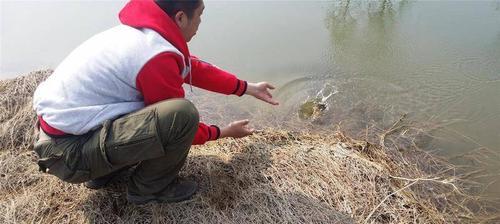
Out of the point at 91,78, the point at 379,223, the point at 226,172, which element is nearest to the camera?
the point at 91,78

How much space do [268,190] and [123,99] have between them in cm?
100

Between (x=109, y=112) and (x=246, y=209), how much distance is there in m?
0.93

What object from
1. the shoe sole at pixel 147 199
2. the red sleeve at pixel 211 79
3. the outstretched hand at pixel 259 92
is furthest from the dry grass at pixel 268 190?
the red sleeve at pixel 211 79

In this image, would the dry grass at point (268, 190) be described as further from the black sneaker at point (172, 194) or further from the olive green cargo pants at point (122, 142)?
the olive green cargo pants at point (122, 142)

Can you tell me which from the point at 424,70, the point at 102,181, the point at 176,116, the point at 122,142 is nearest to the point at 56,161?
the point at 122,142

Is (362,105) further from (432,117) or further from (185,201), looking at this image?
(185,201)

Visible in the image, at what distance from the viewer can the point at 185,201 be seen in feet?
7.53

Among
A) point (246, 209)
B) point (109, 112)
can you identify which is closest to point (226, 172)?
point (246, 209)

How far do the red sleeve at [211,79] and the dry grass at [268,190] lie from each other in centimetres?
50

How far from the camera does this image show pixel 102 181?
2.33 m

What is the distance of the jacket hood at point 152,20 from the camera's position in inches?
73.9

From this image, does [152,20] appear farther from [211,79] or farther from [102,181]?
[102,181]

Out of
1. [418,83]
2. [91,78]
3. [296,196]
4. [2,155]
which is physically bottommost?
[2,155]

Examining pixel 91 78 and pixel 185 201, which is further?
pixel 185 201
